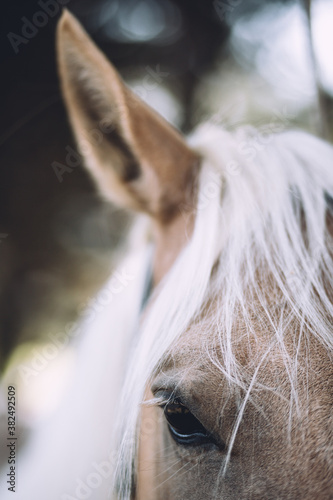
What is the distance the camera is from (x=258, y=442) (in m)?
0.41

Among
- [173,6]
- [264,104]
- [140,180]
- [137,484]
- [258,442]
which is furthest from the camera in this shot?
[264,104]

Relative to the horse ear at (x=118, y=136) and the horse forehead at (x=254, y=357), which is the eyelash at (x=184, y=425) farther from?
the horse ear at (x=118, y=136)

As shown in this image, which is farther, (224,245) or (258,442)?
(224,245)

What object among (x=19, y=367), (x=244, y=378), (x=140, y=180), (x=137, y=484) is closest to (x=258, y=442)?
(x=244, y=378)

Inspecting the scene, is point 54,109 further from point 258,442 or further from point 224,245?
point 258,442

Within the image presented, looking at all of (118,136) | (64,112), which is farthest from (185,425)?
(64,112)

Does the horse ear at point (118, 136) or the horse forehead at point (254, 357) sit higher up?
the horse ear at point (118, 136)

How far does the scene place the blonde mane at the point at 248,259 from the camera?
0.46 meters

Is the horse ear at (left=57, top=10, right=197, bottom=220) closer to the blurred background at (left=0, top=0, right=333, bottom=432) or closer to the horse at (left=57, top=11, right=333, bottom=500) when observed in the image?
the horse at (left=57, top=11, right=333, bottom=500)

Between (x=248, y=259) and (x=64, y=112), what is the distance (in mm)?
1204

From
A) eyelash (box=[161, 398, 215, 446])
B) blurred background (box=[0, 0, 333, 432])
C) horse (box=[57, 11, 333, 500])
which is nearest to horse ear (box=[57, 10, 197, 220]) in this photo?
horse (box=[57, 11, 333, 500])

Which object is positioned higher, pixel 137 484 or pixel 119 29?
pixel 119 29

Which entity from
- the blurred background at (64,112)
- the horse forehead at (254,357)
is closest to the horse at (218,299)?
the horse forehead at (254,357)

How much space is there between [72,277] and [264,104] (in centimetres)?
128
